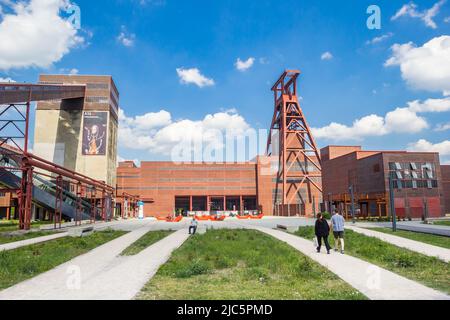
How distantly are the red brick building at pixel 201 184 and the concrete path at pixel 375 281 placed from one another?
75030 mm

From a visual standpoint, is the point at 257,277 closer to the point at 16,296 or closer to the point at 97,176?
the point at 16,296

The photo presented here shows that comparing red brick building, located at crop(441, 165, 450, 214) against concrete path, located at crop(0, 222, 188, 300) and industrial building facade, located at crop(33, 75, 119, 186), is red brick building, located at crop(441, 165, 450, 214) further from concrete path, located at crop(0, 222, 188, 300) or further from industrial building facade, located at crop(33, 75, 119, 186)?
concrete path, located at crop(0, 222, 188, 300)

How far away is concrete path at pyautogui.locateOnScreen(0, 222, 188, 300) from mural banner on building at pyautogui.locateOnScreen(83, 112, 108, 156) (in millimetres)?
64905

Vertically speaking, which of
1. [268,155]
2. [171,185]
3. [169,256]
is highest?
Answer: [268,155]

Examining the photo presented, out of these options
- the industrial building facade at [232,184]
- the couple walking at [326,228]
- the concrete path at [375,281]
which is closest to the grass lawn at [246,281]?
the concrete path at [375,281]

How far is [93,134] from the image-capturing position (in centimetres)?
7475

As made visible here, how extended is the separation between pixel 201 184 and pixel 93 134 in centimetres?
2911

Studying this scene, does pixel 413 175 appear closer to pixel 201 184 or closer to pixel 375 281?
pixel 201 184

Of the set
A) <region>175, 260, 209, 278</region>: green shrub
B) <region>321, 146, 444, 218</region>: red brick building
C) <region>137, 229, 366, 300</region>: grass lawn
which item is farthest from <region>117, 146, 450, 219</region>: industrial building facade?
<region>175, 260, 209, 278</region>: green shrub

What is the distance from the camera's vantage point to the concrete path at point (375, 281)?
23.8 feet
